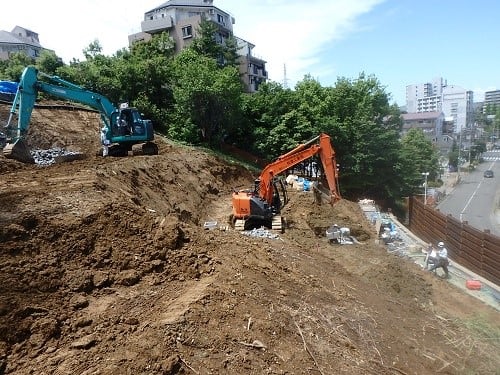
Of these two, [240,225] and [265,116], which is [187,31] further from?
[240,225]

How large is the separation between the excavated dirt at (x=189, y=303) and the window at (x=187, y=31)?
3739 centimetres

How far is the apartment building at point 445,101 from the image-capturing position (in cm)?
12375

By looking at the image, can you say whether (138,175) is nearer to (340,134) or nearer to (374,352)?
(374,352)

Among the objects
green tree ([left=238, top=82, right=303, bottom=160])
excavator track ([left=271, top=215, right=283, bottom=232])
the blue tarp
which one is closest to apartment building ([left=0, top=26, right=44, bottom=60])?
green tree ([left=238, top=82, right=303, bottom=160])

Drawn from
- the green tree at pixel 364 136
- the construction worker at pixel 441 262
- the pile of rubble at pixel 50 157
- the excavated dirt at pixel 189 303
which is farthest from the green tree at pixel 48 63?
the construction worker at pixel 441 262

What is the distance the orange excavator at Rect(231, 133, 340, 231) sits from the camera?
12.2 metres

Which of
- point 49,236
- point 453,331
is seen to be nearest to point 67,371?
point 49,236

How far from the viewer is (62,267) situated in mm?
Result: 5906

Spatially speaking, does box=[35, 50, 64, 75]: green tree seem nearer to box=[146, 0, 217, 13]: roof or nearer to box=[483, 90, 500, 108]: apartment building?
box=[146, 0, 217, 13]: roof

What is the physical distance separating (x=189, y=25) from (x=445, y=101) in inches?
4714

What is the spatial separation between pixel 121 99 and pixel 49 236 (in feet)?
65.9

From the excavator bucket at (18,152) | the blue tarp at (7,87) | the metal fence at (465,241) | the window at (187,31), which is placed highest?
the window at (187,31)

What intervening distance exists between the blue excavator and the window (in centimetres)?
3095

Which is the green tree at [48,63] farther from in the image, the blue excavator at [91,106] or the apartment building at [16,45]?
the apartment building at [16,45]
